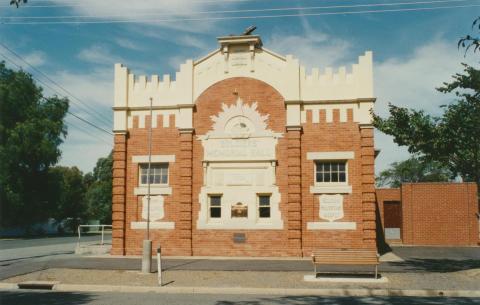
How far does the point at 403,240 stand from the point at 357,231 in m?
12.0

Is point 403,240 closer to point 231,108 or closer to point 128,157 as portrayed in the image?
point 231,108

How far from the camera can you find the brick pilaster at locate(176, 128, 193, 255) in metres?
21.5

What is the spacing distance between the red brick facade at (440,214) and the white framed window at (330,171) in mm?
11172

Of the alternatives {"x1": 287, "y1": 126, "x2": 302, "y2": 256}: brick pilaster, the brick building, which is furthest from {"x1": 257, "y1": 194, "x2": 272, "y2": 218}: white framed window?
{"x1": 287, "y1": 126, "x2": 302, "y2": 256}: brick pilaster

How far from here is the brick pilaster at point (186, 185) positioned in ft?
70.5

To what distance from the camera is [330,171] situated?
21328 millimetres

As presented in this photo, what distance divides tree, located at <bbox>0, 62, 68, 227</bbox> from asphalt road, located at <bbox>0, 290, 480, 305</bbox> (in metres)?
31.5

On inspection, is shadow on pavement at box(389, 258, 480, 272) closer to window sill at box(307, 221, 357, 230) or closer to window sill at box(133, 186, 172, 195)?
window sill at box(307, 221, 357, 230)

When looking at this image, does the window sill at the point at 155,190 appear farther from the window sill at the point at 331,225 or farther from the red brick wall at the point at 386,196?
the red brick wall at the point at 386,196

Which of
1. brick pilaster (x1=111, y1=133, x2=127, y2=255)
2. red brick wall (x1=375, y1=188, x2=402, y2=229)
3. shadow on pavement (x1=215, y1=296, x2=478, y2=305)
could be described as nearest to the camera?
shadow on pavement (x1=215, y1=296, x2=478, y2=305)

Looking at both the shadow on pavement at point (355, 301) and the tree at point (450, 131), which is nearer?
the shadow on pavement at point (355, 301)

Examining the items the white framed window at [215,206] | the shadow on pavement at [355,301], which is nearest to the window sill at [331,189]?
the white framed window at [215,206]

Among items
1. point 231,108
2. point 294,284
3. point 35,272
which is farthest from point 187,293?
point 231,108

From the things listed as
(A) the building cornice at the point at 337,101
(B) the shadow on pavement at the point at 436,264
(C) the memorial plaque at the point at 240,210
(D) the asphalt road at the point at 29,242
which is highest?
(A) the building cornice at the point at 337,101
